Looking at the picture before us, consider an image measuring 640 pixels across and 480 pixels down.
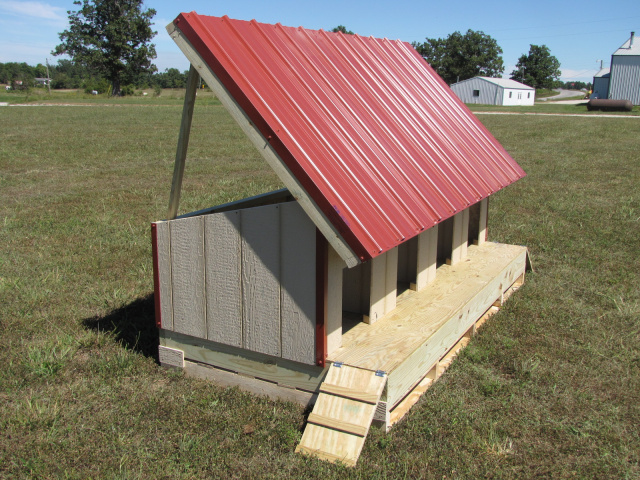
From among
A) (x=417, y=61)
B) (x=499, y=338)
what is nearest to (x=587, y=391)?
(x=499, y=338)

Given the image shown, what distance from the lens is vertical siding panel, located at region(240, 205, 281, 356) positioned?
3287 millimetres

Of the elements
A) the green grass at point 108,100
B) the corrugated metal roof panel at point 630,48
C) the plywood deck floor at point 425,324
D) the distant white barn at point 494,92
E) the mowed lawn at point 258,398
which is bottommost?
the mowed lawn at point 258,398

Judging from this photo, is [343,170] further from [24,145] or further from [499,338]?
[24,145]

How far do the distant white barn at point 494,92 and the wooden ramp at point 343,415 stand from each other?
190ft

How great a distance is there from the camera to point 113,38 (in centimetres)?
6181

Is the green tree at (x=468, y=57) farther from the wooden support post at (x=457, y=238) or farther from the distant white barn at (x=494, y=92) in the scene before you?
the wooden support post at (x=457, y=238)

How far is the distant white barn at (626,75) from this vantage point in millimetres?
52531

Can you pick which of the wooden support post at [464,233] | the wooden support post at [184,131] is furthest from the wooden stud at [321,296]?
the wooden support post at [464,233]

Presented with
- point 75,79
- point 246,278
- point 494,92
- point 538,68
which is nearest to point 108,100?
point 494,92

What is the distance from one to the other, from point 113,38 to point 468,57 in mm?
53457

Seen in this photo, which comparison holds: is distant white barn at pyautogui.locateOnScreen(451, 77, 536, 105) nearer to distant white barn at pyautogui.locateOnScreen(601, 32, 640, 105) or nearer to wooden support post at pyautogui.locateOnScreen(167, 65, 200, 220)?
distant white barn at pyautogui.locateOnScreen(601, 32, 640, 105)

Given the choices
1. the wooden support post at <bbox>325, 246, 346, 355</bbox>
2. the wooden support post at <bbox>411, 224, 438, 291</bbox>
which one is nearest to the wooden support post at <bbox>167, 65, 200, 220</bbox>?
the wooden support post at <bbox>325, 246, 346, 355</bbox>

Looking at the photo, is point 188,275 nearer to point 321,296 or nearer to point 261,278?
point 261,278

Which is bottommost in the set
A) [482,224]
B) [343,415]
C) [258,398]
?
[258,398]
